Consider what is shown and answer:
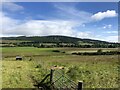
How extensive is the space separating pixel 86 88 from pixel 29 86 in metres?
3.91

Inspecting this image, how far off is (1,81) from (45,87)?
3851 millimetres

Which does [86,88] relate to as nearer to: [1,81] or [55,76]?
[55,76]

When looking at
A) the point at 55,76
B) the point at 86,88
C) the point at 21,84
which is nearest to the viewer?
the point at 86,88

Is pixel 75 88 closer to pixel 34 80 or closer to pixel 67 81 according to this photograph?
pixel 67 81

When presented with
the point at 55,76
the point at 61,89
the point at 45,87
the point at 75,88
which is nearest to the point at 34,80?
the point at 55,76

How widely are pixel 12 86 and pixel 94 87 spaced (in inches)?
217

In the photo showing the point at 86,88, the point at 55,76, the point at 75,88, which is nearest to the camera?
the point at 75,88

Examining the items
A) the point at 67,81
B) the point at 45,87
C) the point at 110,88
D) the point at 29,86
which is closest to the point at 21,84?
the point at 29,86

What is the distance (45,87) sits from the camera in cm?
1689

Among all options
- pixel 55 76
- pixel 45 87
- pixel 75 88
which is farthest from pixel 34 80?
pixel 75 88

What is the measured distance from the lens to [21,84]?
A: 17922 millimetres

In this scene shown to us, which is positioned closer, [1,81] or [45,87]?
[45,87]

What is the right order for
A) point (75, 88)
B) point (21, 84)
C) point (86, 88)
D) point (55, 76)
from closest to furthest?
point (75, 88) < point (86, 88) < point (21, 84) < point (55, 76)

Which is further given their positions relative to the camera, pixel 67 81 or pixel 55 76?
pixel 55 76
